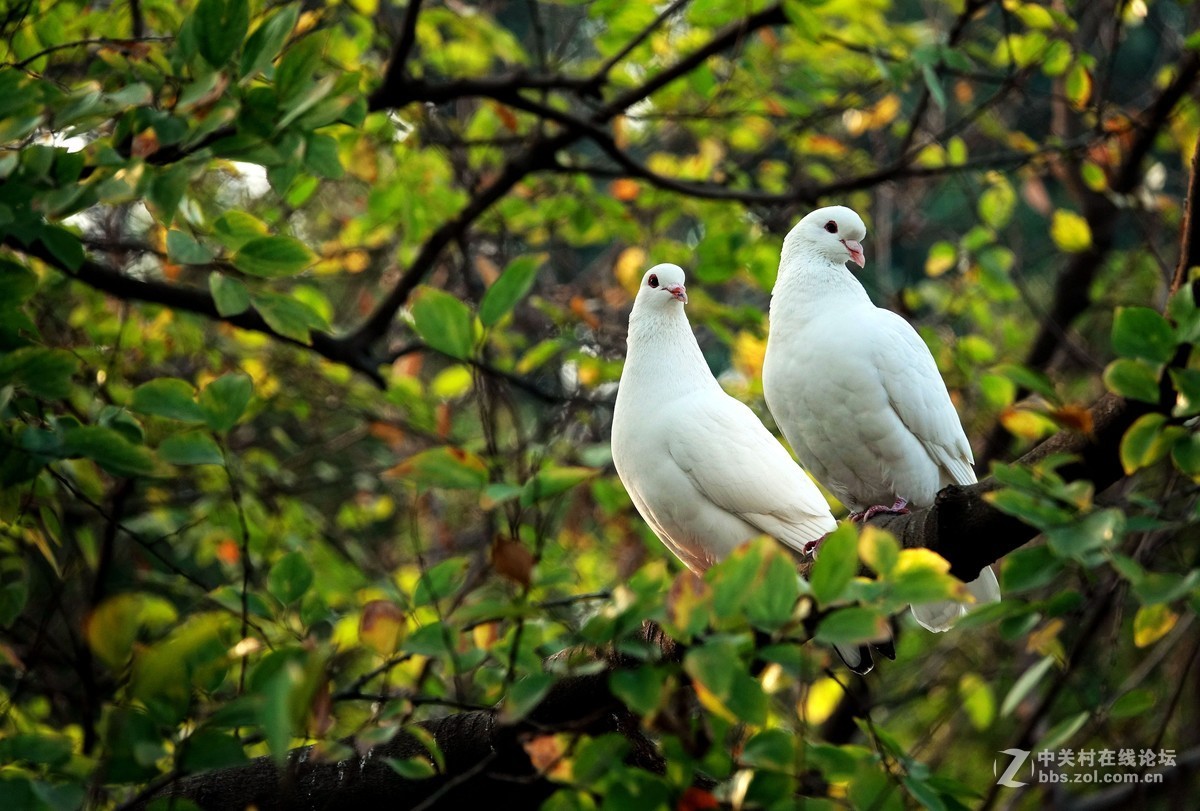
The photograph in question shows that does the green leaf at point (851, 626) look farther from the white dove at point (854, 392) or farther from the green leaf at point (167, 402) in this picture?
the white dove at point (854, 392)

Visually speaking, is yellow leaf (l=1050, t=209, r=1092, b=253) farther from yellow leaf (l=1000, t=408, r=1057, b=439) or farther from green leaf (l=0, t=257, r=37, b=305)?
green leaf (l=0, t=257, r=37, b=305)

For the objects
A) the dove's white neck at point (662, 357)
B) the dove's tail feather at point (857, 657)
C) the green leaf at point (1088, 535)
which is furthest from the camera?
the dove's white neck at point (662, 357)

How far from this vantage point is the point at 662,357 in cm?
384

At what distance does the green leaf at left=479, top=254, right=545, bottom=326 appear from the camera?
1786 millimetres

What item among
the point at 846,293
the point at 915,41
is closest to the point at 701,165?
the point at 915,41

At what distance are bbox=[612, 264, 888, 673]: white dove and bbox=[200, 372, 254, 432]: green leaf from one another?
168 centimetres

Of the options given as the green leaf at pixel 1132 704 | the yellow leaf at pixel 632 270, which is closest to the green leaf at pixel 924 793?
the green leaf at pixel 1132 704

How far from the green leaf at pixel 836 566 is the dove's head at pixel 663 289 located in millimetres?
2285

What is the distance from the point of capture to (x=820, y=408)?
11.6 ft

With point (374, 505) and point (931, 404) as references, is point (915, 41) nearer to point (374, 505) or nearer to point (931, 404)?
point (931, 404)

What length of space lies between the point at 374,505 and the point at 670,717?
5.59m

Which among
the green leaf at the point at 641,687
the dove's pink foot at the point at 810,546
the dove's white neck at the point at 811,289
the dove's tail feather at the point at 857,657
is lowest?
the dove's tail feather at the point at 857,657

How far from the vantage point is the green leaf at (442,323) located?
1.76 meters

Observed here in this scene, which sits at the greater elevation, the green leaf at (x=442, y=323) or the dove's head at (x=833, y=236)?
the green leaf at (x=442, y=323)
